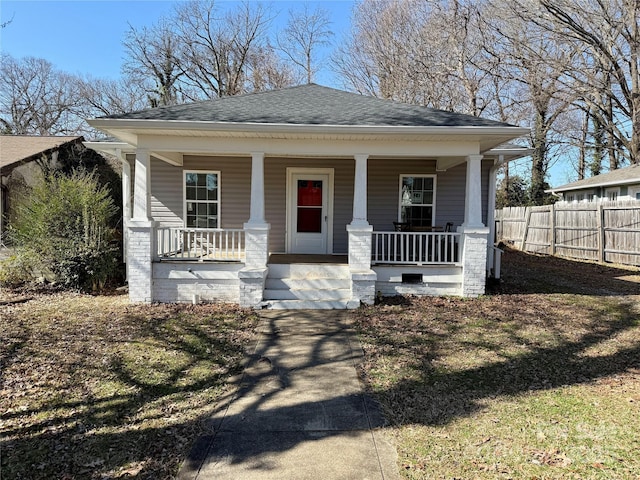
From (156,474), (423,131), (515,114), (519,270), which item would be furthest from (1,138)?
(515,114)

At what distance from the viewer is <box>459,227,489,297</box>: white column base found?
7.30m

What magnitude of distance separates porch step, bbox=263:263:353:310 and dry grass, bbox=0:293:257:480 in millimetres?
810

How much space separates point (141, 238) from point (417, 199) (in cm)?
622

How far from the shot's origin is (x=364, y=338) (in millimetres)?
5363

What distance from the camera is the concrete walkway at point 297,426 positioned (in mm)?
2672

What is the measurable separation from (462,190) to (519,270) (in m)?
3.20

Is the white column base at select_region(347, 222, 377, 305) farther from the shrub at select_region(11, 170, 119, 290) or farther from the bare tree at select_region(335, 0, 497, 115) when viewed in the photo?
the bare tree at select_region(335, 0, 497, 115)

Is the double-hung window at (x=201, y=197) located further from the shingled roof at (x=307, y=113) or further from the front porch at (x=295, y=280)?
the shingled roof at (x=307, y=113)

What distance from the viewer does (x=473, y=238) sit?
732cm

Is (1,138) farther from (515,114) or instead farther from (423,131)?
(515,114)

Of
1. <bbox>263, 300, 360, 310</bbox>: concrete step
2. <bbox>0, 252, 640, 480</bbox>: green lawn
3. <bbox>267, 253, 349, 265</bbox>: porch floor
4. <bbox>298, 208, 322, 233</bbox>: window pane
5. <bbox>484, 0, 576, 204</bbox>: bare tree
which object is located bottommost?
<bbox>0, 252, 640, 480</bbox>: green lawn

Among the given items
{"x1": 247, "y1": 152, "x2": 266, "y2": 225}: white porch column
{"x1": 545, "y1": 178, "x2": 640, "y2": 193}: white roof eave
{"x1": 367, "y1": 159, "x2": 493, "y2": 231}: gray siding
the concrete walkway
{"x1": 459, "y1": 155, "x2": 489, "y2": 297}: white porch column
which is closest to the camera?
the concrete walkway

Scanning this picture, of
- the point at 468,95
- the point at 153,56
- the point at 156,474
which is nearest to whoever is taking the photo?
the point at 156,474

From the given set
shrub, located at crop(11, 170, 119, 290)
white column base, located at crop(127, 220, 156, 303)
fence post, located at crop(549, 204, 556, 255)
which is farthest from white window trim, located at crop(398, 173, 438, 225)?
fence post, located at crop(549, 204, 556, 255)
